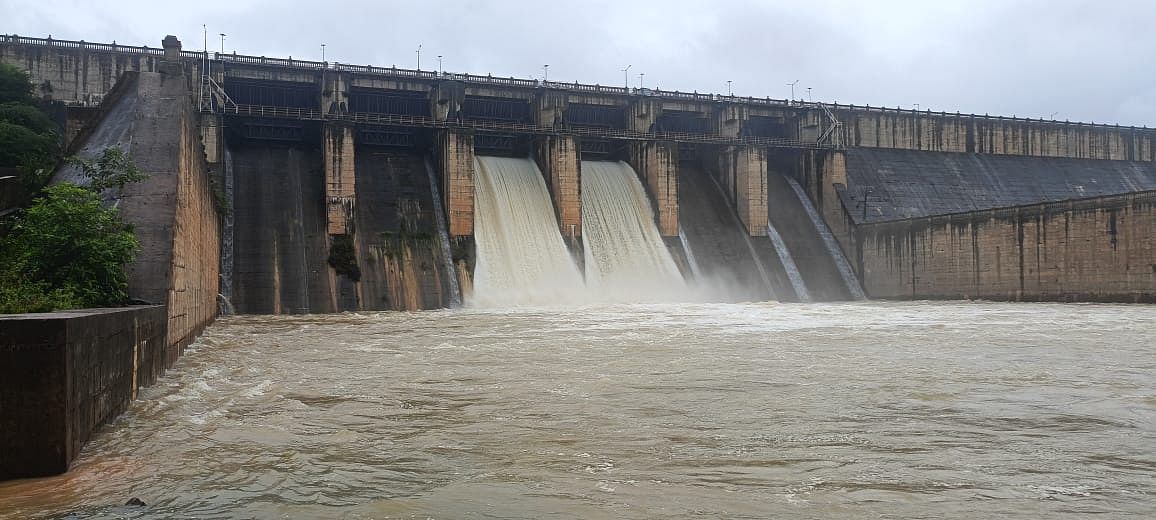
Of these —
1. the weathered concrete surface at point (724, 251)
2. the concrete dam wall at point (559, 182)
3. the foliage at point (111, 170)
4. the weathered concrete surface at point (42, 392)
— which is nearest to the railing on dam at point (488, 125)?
the concrete dam wall at point (559, 182)

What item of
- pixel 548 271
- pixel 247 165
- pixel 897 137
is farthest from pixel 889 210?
pixel 247 165

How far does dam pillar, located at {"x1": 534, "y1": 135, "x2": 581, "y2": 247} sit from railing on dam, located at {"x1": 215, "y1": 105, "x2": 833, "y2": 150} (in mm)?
470

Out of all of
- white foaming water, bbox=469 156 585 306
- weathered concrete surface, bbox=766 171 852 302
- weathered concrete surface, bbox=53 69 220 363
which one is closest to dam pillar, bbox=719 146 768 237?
weathered concrete surface, bbox=766 171 852 302

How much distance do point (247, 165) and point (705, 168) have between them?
18.3 metres

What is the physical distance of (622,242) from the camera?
3067 centimetres

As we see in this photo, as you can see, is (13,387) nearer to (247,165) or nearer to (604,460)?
(604,460)

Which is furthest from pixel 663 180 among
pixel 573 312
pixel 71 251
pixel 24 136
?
pixel 71 251

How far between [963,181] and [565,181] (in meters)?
A: 21.9

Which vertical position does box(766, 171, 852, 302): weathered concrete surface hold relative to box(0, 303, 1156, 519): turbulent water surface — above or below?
above

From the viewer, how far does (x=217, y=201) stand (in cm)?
2344

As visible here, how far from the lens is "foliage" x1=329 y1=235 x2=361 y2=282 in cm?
2567

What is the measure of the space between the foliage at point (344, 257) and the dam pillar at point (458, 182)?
3367 millimetres

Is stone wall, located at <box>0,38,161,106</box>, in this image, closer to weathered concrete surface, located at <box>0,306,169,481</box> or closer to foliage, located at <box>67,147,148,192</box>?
foliage, located at <box>67,147,148,192</box>

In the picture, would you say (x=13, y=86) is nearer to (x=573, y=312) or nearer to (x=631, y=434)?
(x=573, y=312)
